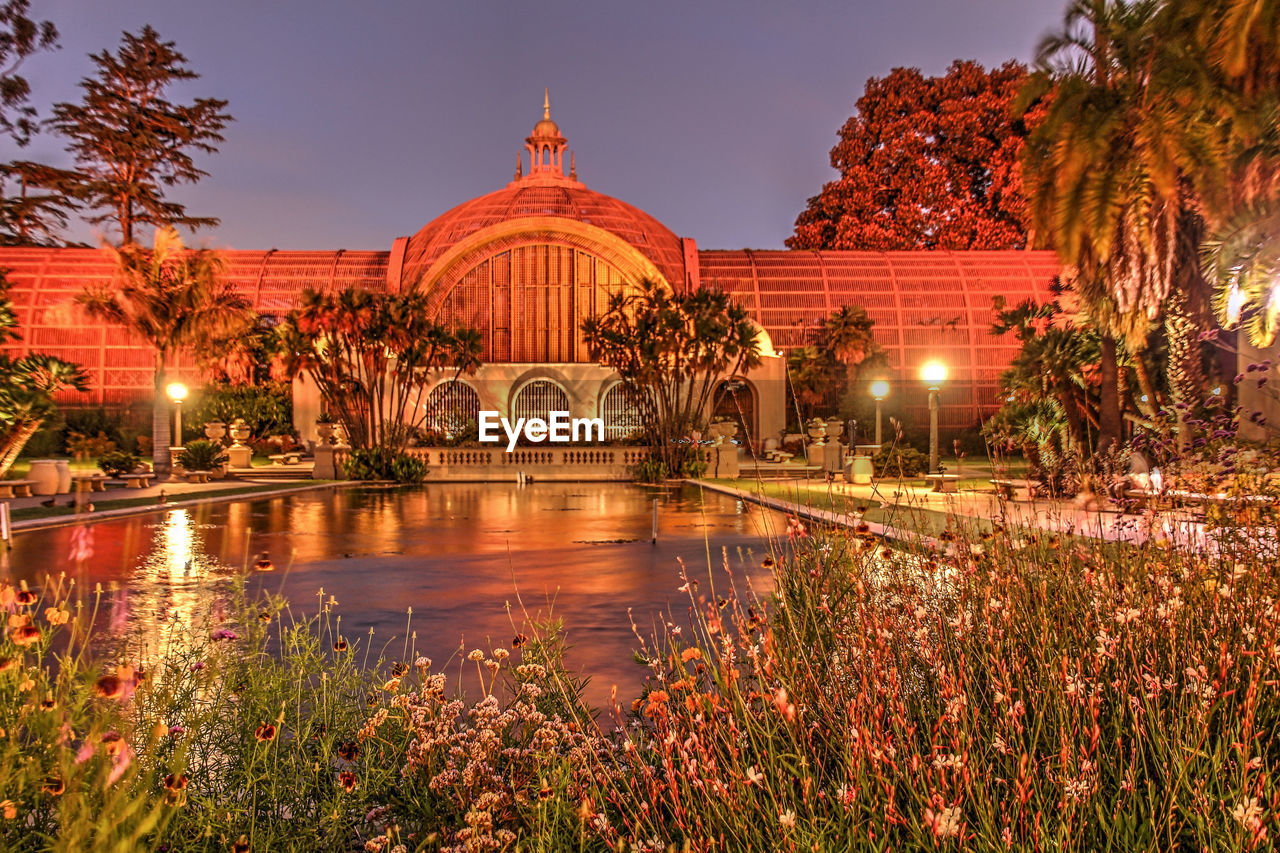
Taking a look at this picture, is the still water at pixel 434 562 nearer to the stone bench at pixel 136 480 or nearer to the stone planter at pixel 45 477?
the stone bench at pixel 136 480

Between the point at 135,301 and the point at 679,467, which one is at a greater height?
the point at 135,301

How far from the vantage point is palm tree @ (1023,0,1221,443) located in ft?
57.1

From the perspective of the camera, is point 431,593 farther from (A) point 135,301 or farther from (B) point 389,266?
(B) point 389,266

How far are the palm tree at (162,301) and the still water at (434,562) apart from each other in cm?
940

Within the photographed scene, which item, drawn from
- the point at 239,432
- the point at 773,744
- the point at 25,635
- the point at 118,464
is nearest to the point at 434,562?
the point at 773,744

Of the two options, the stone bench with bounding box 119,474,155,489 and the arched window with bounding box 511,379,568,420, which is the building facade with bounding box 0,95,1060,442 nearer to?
the arched window with bounding box 511,379,568,420

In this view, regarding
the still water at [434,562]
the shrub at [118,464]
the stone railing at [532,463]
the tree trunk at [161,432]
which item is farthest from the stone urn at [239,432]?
the still water at [434,562]

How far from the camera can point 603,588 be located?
11.5m

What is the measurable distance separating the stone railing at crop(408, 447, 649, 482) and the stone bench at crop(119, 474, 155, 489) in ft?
31.6

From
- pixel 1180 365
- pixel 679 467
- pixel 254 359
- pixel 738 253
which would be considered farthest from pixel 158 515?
pixel 738 253

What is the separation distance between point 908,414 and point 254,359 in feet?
102

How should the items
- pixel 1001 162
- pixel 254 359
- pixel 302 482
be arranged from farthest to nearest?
pixel 1001 162
pixel 254 359
pixel 302 482

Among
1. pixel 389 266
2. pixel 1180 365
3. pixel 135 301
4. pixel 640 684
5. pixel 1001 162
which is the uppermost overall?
pixel 1001 162

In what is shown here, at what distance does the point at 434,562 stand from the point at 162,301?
861 inches
